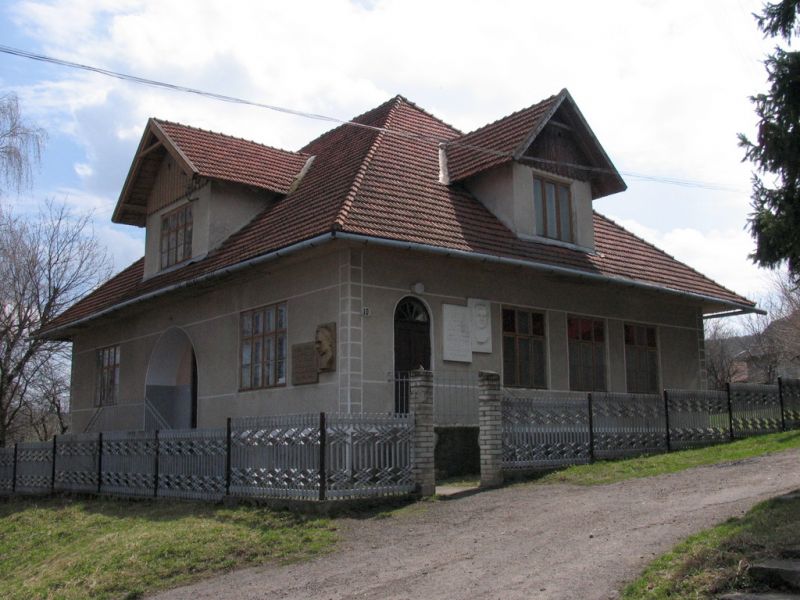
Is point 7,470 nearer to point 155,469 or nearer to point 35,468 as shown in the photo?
point 35,468

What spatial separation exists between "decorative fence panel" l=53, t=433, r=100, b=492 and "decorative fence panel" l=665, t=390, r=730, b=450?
11.8m

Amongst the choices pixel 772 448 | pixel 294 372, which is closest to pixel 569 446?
pixel 772 448

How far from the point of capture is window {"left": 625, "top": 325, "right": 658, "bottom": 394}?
21.3 meters

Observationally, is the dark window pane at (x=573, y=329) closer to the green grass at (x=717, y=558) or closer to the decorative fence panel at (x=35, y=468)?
the green grass at (x=717, y=558)

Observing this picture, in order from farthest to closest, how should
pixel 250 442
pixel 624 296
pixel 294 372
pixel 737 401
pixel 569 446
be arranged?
1. pixel 624 296
2. pixel 737 401
3. pixel 294 372
4. pixel 569 446
5. pixel 250 442

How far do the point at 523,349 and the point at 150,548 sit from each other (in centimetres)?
986

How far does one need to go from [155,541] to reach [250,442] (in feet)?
8.63

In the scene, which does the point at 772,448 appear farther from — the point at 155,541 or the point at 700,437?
the point at 155,541

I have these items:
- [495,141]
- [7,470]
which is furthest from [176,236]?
[495,141]

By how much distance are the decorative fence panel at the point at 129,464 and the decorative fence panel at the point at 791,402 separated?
1407 cm

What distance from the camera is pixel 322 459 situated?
12.6 meters

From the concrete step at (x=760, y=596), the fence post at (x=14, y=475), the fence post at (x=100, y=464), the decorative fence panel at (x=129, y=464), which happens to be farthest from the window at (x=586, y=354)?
the fence post at (x=14, y=475)

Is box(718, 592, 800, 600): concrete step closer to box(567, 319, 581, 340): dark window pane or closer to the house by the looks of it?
the house

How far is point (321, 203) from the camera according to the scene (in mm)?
17484
